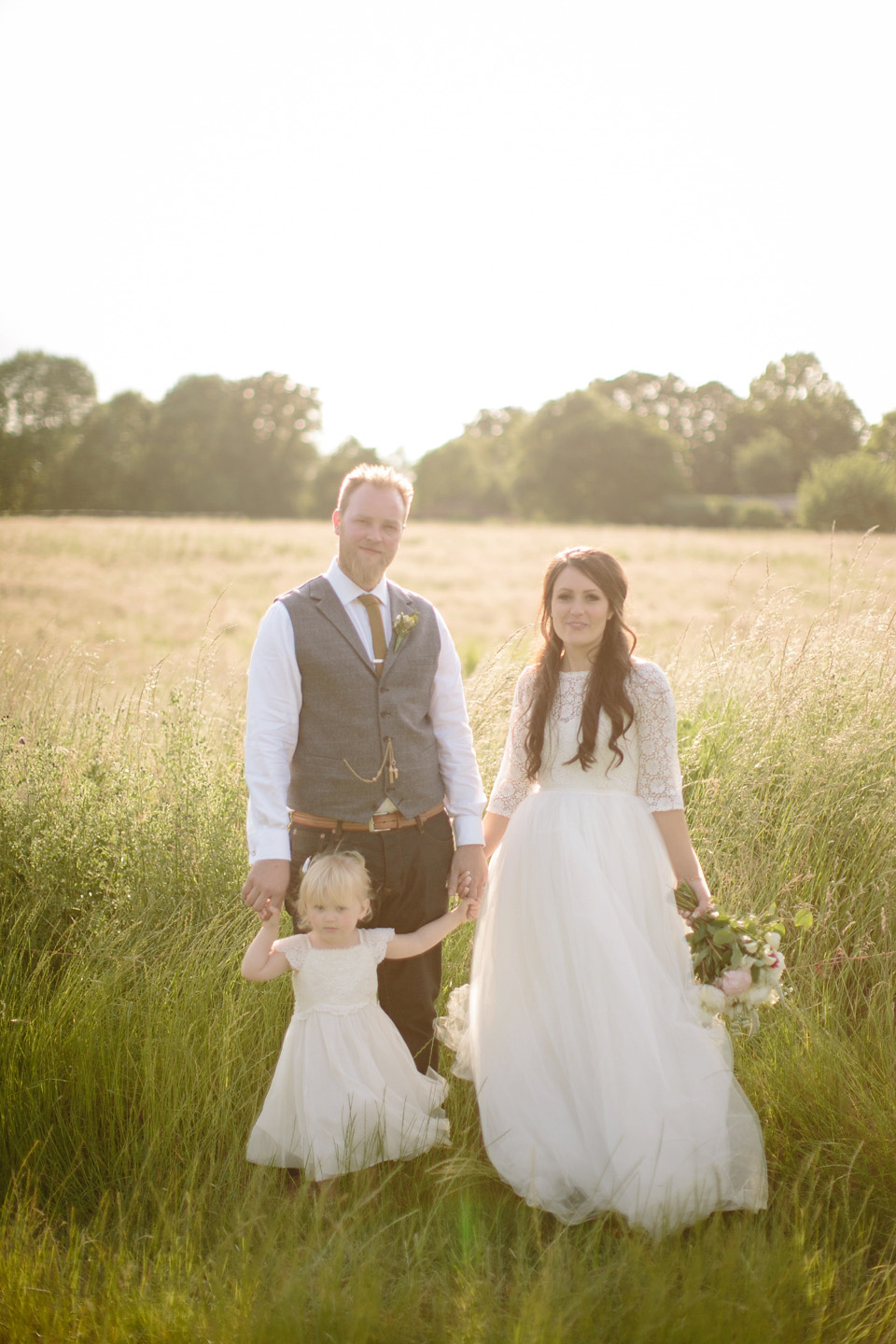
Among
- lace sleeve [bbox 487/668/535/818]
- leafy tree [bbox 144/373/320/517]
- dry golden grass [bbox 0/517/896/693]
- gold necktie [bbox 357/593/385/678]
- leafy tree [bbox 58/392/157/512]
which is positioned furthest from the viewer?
leafy tree [bbox 144/373/320/517]

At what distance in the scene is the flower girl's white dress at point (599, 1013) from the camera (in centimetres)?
241

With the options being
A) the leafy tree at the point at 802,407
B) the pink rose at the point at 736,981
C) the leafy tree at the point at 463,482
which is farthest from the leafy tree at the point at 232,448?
the pink rose at the point at 736,981

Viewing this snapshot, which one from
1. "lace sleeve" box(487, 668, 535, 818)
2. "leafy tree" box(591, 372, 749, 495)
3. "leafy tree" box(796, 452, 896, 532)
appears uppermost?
"leafy tree" box(591, 372, 749, 495)

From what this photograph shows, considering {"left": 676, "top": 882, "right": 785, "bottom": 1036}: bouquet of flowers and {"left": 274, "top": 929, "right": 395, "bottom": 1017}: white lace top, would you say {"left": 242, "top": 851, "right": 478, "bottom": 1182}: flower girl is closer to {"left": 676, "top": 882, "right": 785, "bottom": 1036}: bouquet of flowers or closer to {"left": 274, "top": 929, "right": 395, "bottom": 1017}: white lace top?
{"left": 274, "top": 929, "right": 395, "bottom": 1017}: white lace top

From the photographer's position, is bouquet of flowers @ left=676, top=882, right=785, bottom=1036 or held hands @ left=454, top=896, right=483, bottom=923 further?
held hands @ left=454, top=896, right=483, bottom=923

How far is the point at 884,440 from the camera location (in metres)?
8.04

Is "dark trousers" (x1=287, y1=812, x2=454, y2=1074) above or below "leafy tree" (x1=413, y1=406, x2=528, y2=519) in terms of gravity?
below

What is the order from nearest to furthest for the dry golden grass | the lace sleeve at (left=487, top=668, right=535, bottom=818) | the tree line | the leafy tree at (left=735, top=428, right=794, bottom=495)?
the lace sleeve at (left=487, top=668, right=535, bottom=818) → the dry golden grass → the tree line → the leafy tree at (left=735, top=428, right=794, bottom=495)

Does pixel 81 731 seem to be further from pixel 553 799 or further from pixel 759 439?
pixel 759 439

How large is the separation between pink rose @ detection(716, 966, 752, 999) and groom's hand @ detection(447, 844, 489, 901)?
0.80m

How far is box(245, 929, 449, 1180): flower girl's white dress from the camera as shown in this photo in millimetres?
2516

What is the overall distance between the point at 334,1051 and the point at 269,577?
1928cm

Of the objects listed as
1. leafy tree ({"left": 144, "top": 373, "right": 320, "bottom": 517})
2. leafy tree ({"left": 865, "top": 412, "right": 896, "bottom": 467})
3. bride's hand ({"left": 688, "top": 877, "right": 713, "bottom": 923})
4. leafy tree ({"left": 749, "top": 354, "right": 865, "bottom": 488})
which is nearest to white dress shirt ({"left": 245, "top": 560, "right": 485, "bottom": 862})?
bride's hand ({"left": 688, "top": 877, "right": 713, "bottom": 923})

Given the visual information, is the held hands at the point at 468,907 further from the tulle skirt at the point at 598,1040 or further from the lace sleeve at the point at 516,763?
the lace sleeve at the point at 516,763
